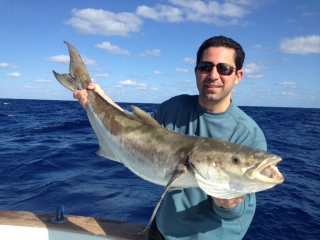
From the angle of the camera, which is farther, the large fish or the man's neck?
the man's neck

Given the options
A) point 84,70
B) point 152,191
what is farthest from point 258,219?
point 84,70

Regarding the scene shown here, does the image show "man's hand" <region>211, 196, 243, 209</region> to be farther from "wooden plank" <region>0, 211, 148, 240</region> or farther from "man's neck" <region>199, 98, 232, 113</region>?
"wooden plank" <region>0, 211, 148, 240</region>

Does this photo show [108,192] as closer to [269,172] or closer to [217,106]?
[217,106]

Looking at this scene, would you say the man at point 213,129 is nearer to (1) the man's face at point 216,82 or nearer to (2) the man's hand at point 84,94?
(1) the man's face at point 216,82

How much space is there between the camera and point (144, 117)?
3348 millimetres

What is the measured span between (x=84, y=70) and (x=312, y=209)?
8196mm

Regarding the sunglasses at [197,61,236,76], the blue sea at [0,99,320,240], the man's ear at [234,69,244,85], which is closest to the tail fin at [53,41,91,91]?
the sunglasses at [197,61,236,76]

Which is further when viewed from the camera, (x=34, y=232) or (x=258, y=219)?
(x=258, y=219)

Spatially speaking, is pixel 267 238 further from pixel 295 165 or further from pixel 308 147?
pixel 308 147

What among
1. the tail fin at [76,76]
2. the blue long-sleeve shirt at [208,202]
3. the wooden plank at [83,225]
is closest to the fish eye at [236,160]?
the blue long-sleeve shirt at [208,202]

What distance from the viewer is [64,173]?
437 inches

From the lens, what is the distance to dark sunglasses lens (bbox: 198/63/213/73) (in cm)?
307

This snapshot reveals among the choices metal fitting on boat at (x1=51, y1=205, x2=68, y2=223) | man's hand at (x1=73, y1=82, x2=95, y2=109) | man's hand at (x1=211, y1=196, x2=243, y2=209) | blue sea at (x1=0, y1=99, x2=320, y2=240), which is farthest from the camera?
blue sea at (x1=0, y1=99, x2=320, y2=240)

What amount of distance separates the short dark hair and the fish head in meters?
1.01
